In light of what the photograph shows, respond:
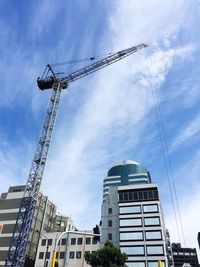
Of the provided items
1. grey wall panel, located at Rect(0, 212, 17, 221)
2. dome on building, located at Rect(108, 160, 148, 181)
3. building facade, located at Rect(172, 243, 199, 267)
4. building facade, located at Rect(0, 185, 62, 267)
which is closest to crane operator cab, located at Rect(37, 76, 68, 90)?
Answer: building facade, located at Rect(0, 185, 62, 267)

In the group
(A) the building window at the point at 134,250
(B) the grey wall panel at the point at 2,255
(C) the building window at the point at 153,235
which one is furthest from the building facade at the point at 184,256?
(B) the grey wall panel at the point at 2,255

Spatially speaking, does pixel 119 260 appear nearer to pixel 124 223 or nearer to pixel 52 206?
pixel 124 223

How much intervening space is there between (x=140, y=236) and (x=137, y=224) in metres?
3.66

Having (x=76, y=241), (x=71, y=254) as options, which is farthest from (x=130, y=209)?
(x=71, y=254)

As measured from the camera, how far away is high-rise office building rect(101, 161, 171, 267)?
70.8m

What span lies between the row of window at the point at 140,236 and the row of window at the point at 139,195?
11.0m

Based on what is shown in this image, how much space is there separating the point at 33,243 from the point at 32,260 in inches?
205

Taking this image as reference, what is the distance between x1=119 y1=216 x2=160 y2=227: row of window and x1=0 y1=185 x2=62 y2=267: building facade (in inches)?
1079

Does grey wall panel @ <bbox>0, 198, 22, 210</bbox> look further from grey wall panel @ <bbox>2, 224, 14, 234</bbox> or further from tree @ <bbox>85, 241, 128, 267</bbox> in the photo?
tree @ <bbox>85, 241, 128, 267</bbox>

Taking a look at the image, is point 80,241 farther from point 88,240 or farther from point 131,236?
point 131,236

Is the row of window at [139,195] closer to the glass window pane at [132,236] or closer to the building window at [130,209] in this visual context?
the building window at [130,209]

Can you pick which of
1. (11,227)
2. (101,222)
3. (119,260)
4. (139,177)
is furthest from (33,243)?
(139,177)

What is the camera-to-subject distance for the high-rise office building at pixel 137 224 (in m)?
70.8

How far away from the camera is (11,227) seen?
255 feet
